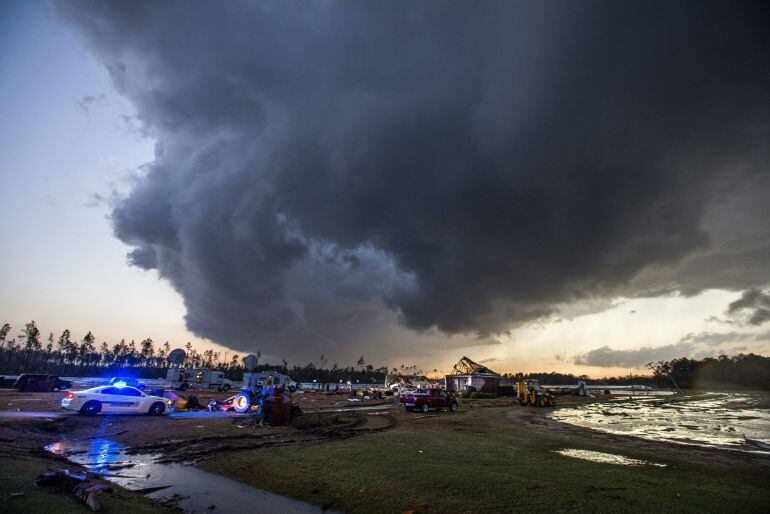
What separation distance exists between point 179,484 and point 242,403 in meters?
19.4

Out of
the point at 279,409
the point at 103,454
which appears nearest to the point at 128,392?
the point at 279,409

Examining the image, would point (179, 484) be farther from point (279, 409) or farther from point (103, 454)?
point (279, 409)

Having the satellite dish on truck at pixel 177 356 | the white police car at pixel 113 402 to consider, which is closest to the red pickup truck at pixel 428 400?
the white police car at pixel 113 402

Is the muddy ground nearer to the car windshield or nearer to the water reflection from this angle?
the water reflection

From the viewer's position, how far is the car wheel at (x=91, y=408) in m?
20.6

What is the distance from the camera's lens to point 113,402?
851 inches

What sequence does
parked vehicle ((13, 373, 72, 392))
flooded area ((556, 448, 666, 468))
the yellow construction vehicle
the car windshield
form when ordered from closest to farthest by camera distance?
flooded area ((556, 448, 666, 468))
the car windshield
parked vehicle ((13, 373, 72, 392))
the yellow construction vehicle

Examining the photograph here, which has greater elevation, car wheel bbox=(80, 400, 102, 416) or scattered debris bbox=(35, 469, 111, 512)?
scattered debris bbox=(35, 469, 111, 512)

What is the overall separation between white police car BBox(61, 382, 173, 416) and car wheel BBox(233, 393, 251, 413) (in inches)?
173

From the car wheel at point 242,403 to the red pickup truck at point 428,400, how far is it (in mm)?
13762

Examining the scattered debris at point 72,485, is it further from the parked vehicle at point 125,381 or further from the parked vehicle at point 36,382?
the parked vehicle at point 36,382

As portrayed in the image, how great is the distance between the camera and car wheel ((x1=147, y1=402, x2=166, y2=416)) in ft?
76.5

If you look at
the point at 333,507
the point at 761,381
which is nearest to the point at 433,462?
the point at 333,507

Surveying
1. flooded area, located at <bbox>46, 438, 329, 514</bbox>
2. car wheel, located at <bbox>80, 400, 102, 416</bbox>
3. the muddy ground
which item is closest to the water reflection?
flooded area, located at <bbox>46, 438, 329, 514</bbox>
